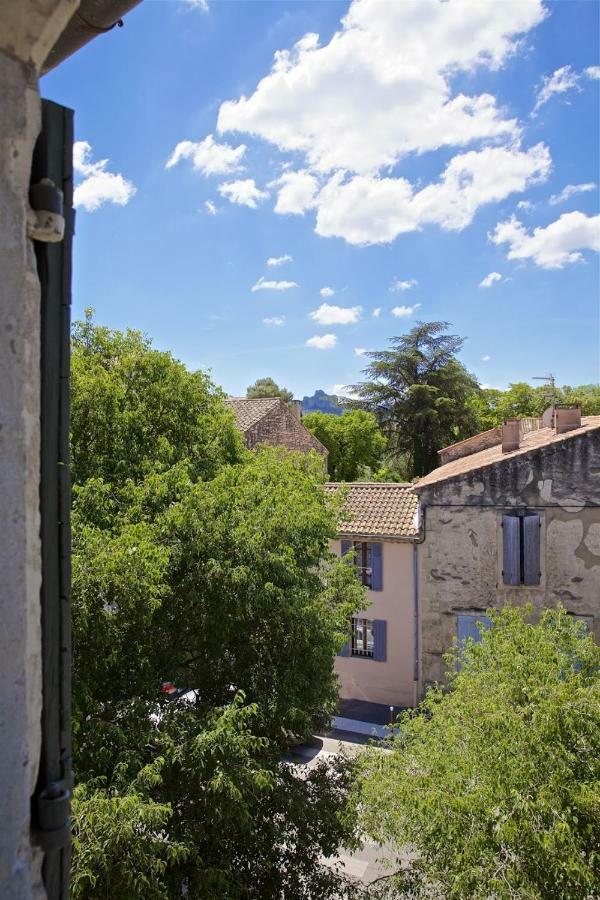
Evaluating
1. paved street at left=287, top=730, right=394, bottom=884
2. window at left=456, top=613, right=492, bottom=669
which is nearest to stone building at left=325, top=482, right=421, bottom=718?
window at left=456, top=613, right=492, bottom=669

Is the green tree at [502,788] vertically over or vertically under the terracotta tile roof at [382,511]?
under

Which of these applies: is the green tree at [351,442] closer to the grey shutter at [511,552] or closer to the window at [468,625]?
the window at [468,625]

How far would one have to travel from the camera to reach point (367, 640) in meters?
17.2

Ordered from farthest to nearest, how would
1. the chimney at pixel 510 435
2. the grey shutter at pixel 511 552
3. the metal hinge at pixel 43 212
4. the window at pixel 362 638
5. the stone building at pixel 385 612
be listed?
the chimney at pixel 510 435
the window at pixel 362 638
the stone building at pixel 385 612
the grey shutter at pixel 511 552
the metal hinge at pixel 43 212

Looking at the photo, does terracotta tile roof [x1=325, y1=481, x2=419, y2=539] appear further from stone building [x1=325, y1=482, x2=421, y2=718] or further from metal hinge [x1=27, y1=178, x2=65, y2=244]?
metal hinge [x1=27, y1=178, x2=65, y2=244]

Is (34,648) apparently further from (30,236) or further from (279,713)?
(279,713)

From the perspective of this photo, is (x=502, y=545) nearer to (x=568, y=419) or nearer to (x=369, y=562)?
(x=369, y=562)

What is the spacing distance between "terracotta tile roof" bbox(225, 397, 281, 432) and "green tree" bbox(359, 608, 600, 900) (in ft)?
59.1

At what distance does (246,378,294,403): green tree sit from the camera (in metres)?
64.0

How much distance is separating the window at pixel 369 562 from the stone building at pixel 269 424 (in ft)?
28.7

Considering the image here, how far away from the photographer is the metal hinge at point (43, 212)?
1948 millimetres

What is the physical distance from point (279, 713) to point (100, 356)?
247 inches

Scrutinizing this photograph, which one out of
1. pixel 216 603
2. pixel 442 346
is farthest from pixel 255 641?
pixel 442 346

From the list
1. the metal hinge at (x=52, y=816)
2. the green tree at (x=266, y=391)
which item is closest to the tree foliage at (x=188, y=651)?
the metal hinge at (x=52, y=816)
